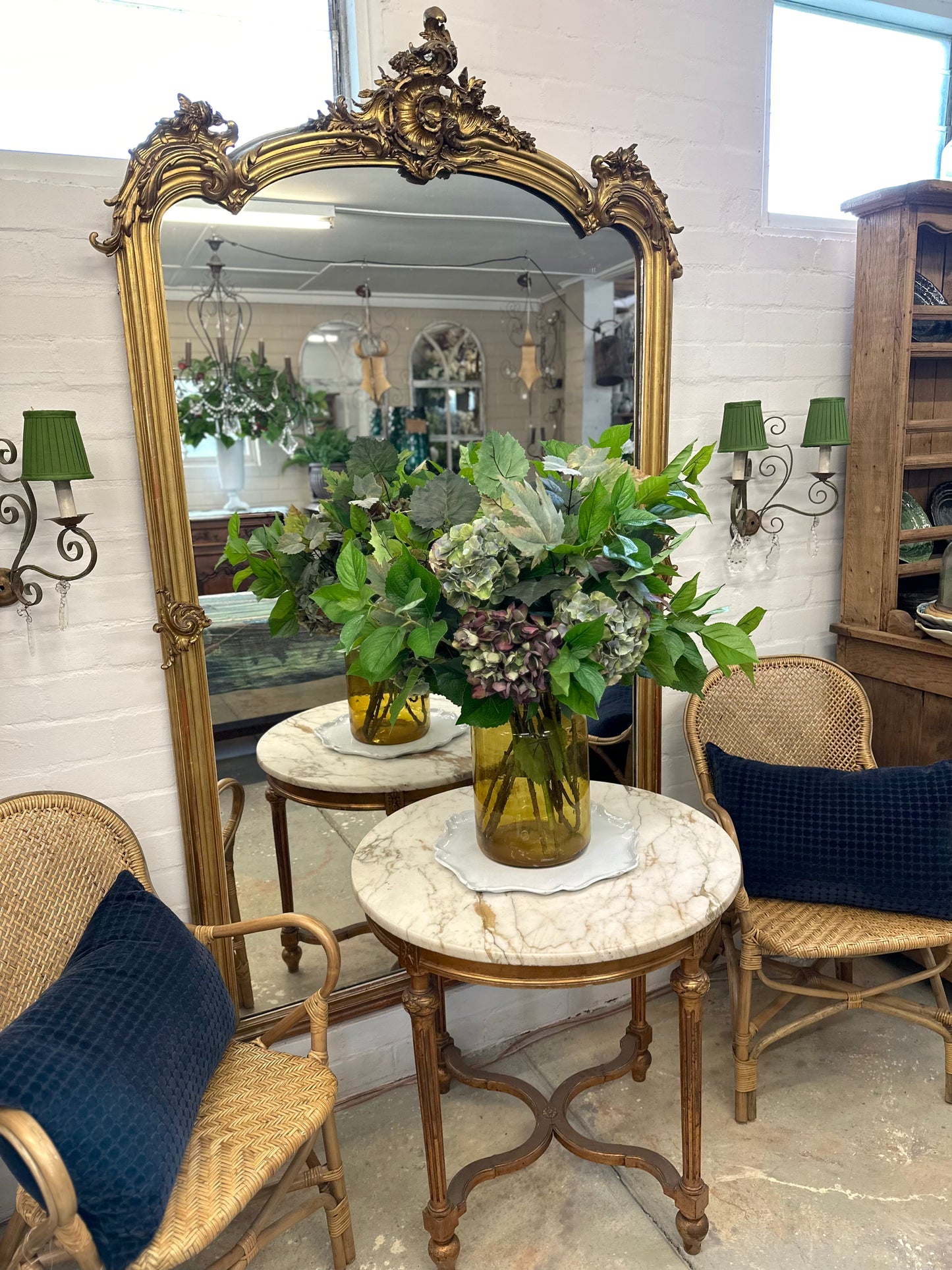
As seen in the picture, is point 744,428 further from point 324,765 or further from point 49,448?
point 49,448

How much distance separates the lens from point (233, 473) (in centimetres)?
171

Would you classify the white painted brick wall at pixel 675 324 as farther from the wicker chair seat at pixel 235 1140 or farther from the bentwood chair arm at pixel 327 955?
the wicker chair seat at pixel 235 1140

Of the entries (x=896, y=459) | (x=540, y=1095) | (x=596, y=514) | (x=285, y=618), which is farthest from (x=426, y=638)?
(x=896, y=459)

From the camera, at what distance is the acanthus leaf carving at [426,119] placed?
1625 millimetres

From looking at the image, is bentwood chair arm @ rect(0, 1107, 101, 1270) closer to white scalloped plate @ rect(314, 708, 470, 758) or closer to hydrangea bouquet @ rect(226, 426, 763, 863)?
hydrangea bouquet @ rect(226, 426, 763, 863)

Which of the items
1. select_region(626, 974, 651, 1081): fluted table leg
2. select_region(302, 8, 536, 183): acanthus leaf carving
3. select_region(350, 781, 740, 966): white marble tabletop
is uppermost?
select_region(302, 8, 536, 183): acanthus leaf carving

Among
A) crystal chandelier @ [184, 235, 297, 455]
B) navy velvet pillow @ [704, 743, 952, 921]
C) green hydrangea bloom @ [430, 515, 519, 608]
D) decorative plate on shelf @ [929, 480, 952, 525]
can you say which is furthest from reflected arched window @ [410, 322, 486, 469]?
decorative plate on shelf @ [929, 480, 952, 525]

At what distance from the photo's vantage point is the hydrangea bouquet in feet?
4.13

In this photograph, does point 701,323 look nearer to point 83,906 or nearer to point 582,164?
point 582,164

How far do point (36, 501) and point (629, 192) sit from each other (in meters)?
1.39

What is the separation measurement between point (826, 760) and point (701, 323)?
1.17 metres

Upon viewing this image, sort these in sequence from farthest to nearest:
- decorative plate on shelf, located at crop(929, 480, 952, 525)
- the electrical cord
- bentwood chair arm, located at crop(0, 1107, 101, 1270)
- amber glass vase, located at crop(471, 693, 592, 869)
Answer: decorative plate on shelf, located at crop(929, 480, 952, 525) < the electrical cord < amber glass vase, located at crop(471, 693, 592, 869) < bentwood chair arm, located at crop(0, 1107, 101, 1270)

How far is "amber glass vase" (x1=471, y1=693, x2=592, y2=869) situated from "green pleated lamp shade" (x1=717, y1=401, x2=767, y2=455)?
95 cm

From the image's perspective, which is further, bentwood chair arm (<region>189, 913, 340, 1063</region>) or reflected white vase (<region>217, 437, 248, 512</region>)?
reflected white vase (<region>217, 437, 248, 512</region>)
